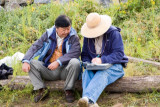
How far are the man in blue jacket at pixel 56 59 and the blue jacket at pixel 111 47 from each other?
208 mm

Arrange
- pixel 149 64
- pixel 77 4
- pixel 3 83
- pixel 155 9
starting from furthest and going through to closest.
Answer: pixel 77 4 < pixel 155 9 < pixel 149 64 < pixel 3 83

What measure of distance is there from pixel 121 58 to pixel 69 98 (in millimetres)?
1018

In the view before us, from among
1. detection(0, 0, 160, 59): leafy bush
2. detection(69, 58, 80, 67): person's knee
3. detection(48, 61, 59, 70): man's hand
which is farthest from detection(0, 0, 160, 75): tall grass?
detection(48, 61, 59, 70): man's hand

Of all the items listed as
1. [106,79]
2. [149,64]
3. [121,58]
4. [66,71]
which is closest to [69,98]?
[66,71]

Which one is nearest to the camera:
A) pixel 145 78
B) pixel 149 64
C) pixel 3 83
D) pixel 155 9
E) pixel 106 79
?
pixel 106 79

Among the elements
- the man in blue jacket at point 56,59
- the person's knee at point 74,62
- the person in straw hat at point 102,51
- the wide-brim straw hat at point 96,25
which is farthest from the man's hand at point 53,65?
the wide-brim straw hat at point 96,25

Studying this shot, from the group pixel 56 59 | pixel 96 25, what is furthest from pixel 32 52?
pixel 96 25

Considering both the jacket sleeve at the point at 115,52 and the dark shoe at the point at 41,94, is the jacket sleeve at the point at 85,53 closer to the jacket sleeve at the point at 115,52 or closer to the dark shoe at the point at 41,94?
A: the jacket sleeve at the point at 115,52

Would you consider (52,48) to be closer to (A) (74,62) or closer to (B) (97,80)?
(A) (74,62)

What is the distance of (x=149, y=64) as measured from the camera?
4.64 meters

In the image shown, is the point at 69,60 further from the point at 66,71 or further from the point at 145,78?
the point at 145,78

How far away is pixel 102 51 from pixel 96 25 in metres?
0.40

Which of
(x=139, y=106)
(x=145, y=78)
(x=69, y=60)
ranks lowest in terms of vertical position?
(x=139, y=106)

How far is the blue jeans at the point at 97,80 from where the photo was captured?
3184 mm
